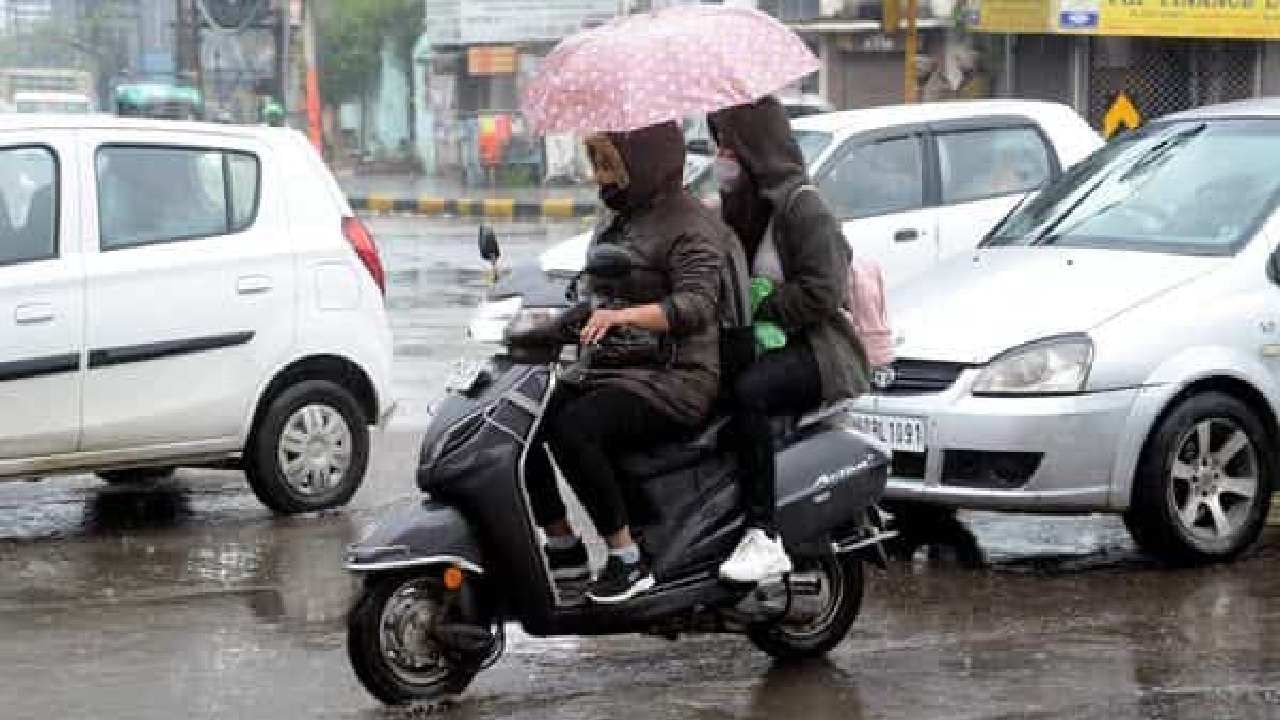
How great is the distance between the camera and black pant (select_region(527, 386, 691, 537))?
238 inches

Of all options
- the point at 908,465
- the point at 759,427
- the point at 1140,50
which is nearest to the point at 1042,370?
the point at 908,465

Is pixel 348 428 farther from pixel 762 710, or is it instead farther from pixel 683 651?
pixel 762 710

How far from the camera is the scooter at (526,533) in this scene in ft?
19.7

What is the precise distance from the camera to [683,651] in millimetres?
6922

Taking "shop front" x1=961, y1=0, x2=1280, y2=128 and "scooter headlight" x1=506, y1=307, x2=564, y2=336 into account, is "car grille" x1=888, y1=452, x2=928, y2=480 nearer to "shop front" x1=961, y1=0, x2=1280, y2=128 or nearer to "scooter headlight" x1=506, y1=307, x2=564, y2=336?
"scooter headlight" x1=506, y1=307, x2=564, y2=336

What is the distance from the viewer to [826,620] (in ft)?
22.1

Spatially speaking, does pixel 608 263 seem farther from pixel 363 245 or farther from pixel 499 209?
pixel 499 209

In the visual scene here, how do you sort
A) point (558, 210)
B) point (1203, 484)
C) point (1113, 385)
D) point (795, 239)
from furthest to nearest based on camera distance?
point (558, 210) → point (1203, 484) → point (1113, 385) → point (795, 239)


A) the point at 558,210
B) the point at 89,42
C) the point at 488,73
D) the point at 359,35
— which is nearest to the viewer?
the point at 558,210

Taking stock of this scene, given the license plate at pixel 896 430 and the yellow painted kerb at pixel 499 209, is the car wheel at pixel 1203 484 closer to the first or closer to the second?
the license plate at pixel 896 430

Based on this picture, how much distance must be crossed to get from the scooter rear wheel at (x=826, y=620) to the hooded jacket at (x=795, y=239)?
23.1 inches

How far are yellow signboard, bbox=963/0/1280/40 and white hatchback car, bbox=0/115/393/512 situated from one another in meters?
18.6

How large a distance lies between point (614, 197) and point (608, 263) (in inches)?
19.3

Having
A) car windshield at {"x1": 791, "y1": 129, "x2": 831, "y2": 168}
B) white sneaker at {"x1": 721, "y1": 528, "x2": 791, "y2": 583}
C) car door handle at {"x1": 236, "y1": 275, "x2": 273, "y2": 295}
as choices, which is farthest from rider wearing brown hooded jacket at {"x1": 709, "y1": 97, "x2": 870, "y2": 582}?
car windshield at {"x1": 791, "y1": 129, "x2": 831, "y2": 168}
